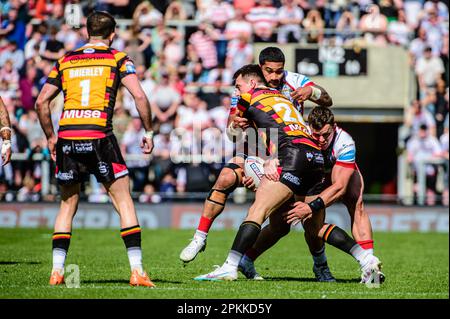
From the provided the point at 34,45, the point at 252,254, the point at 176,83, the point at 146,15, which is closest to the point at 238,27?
the point at 176,83

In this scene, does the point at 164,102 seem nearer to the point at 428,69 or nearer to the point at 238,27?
the point at 238,27

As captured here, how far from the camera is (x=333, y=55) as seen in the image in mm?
21531

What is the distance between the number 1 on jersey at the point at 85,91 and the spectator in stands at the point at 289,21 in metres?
13.5

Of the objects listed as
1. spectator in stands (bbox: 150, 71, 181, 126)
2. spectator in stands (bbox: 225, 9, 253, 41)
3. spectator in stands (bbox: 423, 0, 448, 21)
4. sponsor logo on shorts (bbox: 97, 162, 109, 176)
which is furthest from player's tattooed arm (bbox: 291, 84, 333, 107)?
spectator in stands (bbox: 423, 0, 448, 21)

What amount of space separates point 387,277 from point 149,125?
388cm

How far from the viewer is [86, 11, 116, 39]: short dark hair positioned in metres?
9.08

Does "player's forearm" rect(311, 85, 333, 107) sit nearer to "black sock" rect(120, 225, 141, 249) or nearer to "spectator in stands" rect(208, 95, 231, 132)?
"black sock" rect(120, 225, 141, 249)

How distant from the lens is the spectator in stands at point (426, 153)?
21266 millimetres

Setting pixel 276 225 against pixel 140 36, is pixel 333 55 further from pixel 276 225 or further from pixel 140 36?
pixel 276 225

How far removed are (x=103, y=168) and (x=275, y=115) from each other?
185 centimetres

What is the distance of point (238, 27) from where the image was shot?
74.9ft

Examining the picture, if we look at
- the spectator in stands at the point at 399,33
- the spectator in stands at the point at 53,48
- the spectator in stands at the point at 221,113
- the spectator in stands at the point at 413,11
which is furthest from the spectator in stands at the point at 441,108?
the spectator in stands at the point at 53,48

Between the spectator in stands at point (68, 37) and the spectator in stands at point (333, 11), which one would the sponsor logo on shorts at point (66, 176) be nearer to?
the spectator in stands at point (68, 37)
